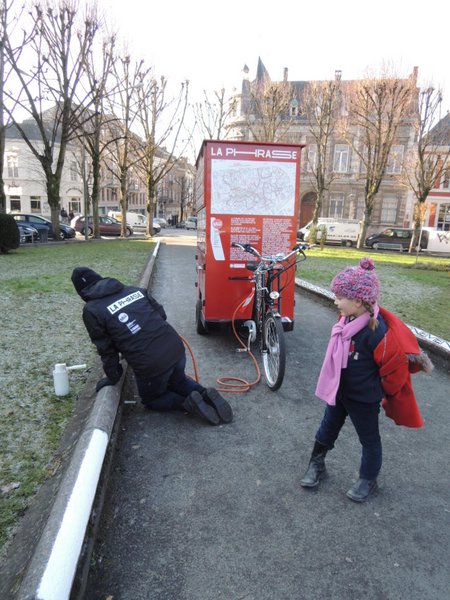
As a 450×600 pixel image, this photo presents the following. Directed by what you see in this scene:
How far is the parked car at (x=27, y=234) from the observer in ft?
78.4

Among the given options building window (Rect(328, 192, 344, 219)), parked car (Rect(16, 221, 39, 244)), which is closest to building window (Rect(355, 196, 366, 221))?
building window (Rect(328, 192, 344, 219))

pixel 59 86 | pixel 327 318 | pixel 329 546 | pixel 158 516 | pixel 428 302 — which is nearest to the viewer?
pixel 329 546

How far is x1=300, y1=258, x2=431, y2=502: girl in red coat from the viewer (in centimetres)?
278

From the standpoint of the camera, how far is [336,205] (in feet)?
162

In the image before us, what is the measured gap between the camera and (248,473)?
131 inches

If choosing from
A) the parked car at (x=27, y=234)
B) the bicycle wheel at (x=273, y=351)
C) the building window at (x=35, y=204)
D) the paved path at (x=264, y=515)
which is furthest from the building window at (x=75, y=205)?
the paved path at (x=264, y=515)

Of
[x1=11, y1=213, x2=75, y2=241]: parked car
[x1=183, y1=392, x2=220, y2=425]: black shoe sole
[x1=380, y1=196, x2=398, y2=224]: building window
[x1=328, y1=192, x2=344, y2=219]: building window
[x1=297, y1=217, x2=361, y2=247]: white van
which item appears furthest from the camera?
[x1=328, y1=192, x2=344, y2=219]: building window

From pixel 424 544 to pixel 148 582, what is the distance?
1652 mm

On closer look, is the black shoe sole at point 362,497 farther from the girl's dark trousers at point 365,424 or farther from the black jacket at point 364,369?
the black jacket at point 364,369

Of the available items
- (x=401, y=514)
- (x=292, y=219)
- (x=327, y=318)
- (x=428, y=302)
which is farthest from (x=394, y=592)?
(x=428, y=302)

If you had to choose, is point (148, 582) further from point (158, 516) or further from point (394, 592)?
point (394, 592)

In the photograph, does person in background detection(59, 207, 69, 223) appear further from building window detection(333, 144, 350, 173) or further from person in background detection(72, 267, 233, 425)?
person in background detection(72, 267, 233, 425)

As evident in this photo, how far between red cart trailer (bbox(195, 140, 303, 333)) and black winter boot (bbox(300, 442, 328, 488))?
107 inches

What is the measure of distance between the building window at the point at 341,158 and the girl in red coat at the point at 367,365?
4976cm
